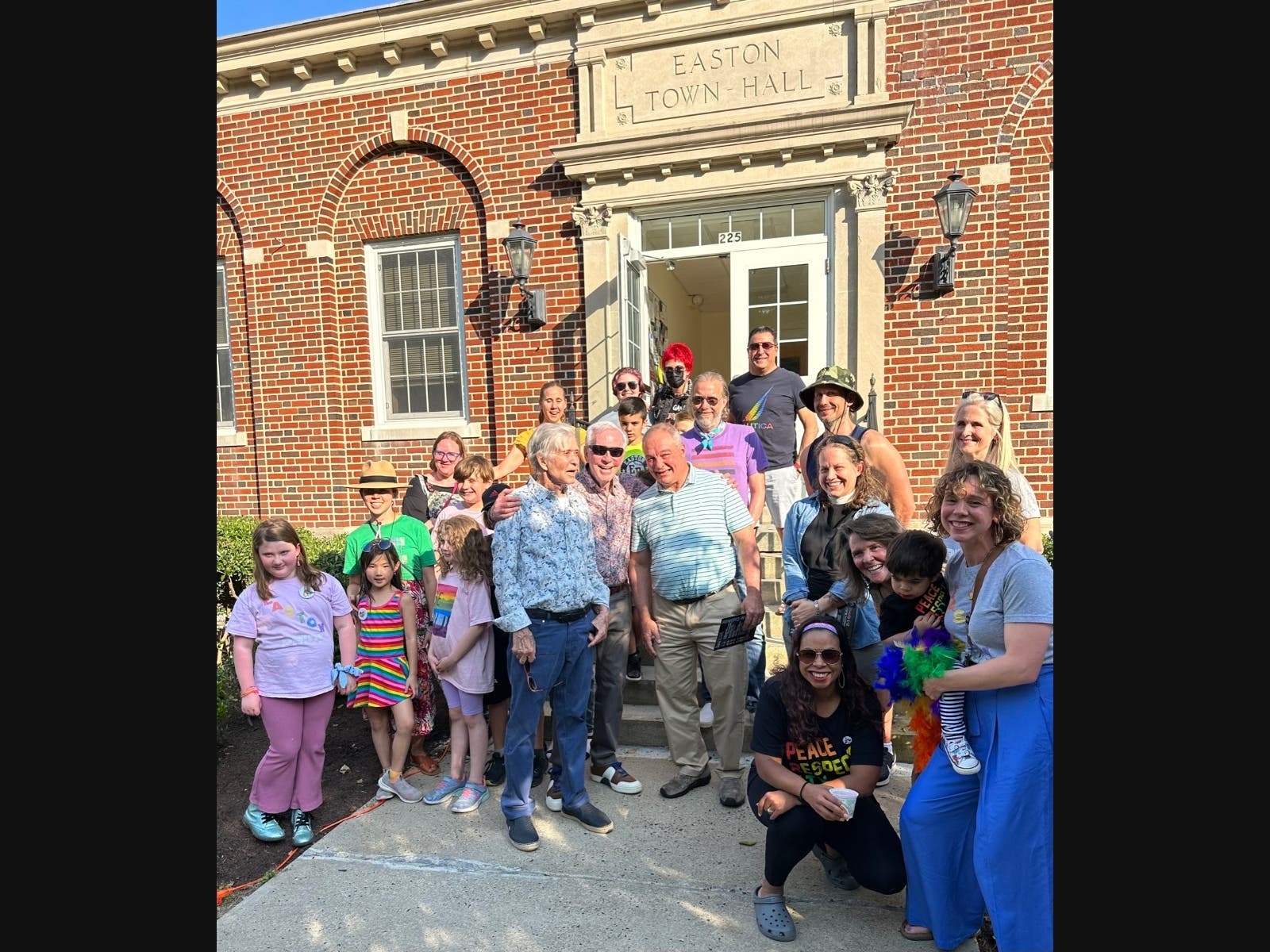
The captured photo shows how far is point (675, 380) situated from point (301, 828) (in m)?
3.62

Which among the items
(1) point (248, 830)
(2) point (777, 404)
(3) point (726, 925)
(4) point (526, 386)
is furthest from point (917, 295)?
(1) point (248, 830)

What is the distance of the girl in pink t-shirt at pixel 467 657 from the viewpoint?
355 centimetres

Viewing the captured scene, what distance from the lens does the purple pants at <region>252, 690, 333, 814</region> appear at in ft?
11.2

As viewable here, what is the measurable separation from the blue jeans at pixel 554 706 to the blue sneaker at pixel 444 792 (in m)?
0.50

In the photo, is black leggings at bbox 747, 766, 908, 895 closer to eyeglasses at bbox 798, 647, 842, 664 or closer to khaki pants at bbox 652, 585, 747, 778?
eyeglasses at bbox 798, 647, 842, 664

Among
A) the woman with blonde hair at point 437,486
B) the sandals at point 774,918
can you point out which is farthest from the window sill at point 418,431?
the sandals at point 774,918

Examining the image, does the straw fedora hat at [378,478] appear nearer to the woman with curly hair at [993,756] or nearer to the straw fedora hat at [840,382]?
the straw fedora hat at [840,382]

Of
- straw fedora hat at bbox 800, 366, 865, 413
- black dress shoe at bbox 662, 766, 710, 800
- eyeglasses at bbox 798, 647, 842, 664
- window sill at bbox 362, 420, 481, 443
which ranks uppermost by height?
straw fedora hat at bbox 800, 366, 865, 413

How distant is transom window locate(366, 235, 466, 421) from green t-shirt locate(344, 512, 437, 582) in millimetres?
4079

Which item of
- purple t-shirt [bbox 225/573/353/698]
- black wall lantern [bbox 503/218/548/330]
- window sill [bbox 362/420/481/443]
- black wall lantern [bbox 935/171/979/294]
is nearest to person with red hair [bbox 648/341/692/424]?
black wall lantern [bbox 503/218/548/330]

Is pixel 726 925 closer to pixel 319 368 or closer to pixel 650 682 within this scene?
pixel 650 682

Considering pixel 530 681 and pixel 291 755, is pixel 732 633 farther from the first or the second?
pixel 291 755

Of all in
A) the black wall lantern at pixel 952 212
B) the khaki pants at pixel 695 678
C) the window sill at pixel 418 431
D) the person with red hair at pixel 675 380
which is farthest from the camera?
the window sill at pixel 418 431

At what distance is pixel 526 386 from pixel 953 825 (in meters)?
5.92
